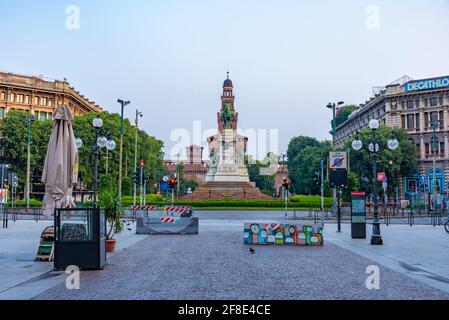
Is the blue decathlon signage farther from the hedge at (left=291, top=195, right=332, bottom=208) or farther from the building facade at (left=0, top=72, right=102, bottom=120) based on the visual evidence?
the building facade at (left=0, top=72, right=102, bottom=120)

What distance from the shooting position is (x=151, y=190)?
90875mm

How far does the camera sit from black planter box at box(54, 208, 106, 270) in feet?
39.1

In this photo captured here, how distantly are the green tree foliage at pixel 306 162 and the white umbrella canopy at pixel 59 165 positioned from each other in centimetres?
5904

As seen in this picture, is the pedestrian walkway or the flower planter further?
the flower planter

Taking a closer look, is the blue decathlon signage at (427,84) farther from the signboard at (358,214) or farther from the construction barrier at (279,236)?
the construction barrier at (279,236)

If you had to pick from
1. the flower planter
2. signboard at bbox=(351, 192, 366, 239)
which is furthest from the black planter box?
signboard at bbox=(351, 192, 366, 239)

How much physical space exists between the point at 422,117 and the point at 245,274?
7084cm

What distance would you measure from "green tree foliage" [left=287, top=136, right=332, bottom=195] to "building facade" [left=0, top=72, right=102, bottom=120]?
143 ft

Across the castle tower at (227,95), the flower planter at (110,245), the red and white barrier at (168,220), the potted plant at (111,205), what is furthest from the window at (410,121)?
the flower planter at (110,245)

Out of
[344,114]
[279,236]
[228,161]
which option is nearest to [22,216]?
[279,236]

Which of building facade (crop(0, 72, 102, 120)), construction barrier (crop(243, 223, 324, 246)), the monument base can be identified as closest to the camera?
construction barrier (crop(243, 223, 324, 246))

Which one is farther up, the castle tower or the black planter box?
the castle tower
